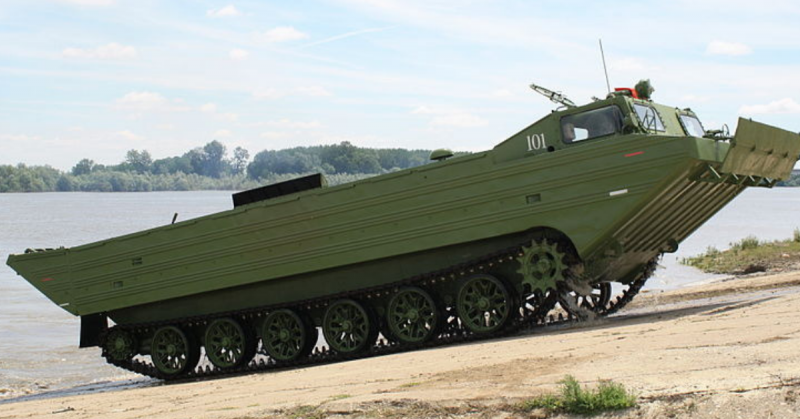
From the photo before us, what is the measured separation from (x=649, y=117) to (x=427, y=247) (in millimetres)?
3489

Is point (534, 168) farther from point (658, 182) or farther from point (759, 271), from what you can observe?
point (759, 271)

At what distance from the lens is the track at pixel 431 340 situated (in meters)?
A: 13.3

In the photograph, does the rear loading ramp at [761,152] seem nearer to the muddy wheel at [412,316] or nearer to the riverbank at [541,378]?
the riverbank at [541,378]

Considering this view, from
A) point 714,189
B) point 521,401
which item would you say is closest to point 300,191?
point 714,189

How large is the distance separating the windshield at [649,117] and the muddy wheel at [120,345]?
9.22m

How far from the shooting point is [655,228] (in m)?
13.6

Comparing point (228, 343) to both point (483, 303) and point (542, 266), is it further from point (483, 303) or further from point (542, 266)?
point (542, 266)

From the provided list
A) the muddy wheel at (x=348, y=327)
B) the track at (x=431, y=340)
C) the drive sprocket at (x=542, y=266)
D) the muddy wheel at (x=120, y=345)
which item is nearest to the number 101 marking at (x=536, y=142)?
the drive sprocket at (x=542, y=266)

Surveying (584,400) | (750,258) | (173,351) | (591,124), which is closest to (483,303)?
(591,124)

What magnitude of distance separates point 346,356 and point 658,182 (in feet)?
16.8

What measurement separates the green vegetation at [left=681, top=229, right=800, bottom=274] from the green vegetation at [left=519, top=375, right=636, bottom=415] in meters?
18.2

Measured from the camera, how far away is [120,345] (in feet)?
55.6

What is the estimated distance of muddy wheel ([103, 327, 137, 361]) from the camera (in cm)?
1692

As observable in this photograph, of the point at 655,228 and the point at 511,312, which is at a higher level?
the point at 655,228
